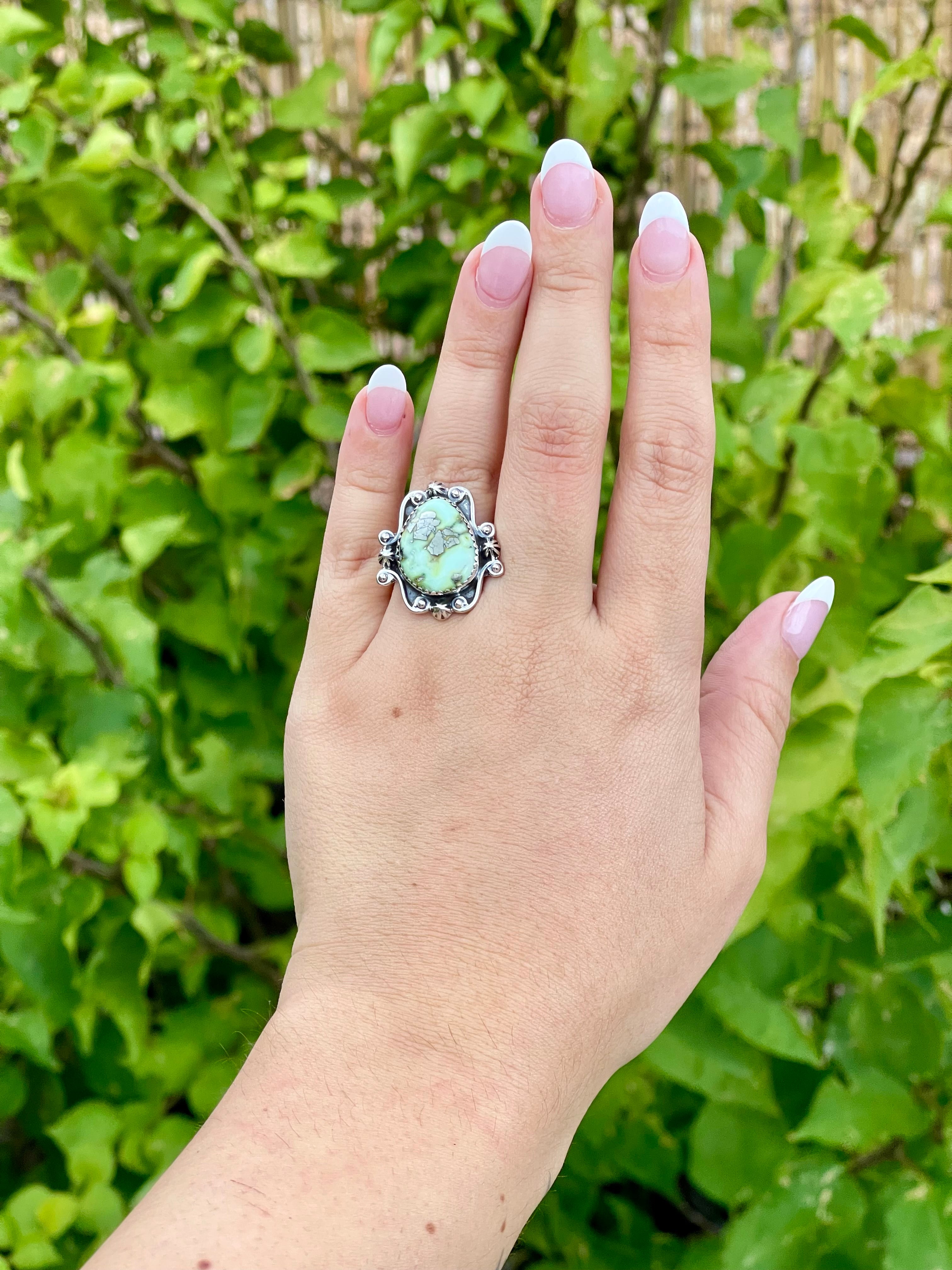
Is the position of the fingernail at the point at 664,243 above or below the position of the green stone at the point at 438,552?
above

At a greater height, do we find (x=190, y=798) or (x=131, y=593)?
(x=131, y=593)

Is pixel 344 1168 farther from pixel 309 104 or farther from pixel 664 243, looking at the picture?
pixel 309 104

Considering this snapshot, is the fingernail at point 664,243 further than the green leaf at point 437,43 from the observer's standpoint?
No

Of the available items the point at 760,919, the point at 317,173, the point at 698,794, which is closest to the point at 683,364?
the point at 698,794

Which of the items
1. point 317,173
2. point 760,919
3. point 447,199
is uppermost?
point 317,173

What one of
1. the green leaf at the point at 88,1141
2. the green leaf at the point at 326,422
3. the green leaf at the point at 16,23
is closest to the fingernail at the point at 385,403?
the green leaf at the point at 326,422

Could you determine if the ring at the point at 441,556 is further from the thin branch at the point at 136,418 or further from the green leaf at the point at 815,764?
the thin branch at the point at 136,418

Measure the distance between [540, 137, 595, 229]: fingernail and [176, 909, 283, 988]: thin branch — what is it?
2.22 ft

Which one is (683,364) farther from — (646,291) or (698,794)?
(698,794)

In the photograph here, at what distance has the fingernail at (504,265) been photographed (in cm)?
63

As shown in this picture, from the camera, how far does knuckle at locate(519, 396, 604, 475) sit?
614 mm

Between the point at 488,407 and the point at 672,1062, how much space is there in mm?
518

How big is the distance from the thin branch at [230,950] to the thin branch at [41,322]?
509mm

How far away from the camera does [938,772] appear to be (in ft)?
2.30
